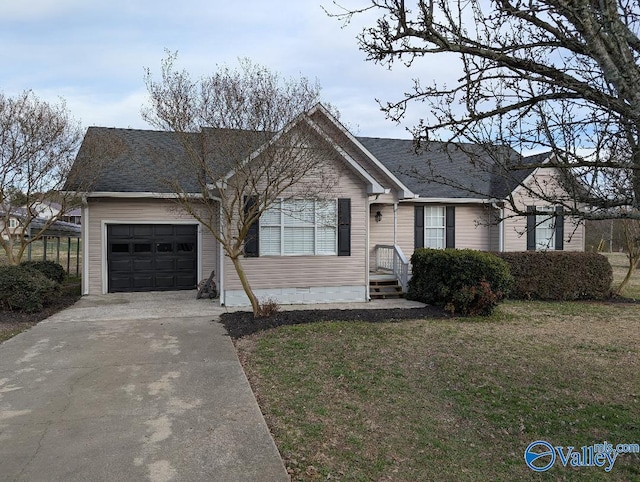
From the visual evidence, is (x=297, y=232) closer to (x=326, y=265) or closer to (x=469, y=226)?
(x=326, y=265)

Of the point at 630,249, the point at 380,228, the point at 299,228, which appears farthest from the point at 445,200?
the point at 299,228

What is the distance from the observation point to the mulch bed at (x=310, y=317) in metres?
8.54

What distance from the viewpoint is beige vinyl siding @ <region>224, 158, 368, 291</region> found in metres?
11.0

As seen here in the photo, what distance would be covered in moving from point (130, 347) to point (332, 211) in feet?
19.7

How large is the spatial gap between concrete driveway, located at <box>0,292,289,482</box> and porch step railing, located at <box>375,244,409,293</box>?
6.12 m

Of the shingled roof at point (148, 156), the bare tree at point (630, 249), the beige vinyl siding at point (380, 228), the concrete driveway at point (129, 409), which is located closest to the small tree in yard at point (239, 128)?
the shingled roof at point (148, 156)

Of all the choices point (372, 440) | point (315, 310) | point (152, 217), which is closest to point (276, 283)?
point (315, 310)

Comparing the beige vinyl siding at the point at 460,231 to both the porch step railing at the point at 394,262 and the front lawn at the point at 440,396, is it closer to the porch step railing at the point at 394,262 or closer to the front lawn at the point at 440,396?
the porch step railing at the point at 394,262

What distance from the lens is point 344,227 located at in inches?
454

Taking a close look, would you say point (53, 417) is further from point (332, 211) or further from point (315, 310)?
point (332, 211)

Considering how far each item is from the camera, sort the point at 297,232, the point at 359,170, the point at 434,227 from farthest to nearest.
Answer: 1. the point at 434,227
2. the point at 297,232
3. the point at 359,170

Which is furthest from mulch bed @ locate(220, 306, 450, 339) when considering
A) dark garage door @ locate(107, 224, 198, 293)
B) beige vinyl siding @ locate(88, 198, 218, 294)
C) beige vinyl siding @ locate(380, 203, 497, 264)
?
beige vinyl siding @ locate(88, 198, 218, 294)

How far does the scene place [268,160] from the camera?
879cm

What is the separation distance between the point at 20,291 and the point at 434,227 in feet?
38.2
